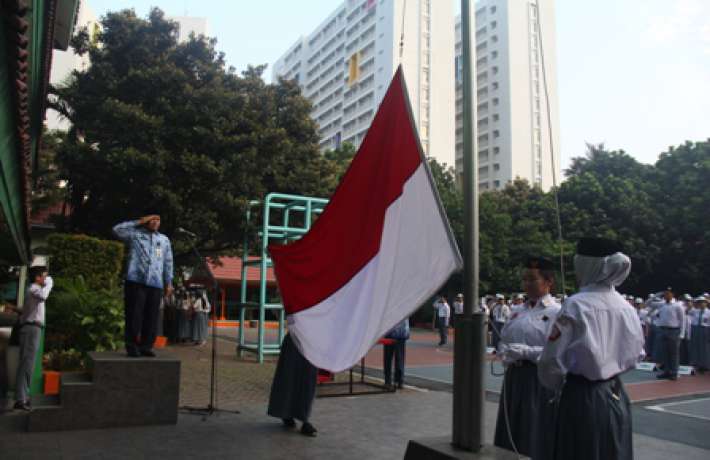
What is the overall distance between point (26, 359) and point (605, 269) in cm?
689

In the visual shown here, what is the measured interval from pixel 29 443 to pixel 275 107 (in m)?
13.4

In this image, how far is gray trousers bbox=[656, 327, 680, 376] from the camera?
13.6 meters

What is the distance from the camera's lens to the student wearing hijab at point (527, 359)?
4.93 metres

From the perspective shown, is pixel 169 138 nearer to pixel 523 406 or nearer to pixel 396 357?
pixel 396 357

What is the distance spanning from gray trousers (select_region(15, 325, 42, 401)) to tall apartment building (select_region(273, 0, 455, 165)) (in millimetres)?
67887

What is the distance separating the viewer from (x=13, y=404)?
7.81 meters

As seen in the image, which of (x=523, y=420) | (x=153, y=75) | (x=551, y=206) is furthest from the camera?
(x=551, y=206)

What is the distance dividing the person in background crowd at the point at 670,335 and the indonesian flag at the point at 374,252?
1164 cm

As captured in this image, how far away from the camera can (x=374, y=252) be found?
425 centimetres

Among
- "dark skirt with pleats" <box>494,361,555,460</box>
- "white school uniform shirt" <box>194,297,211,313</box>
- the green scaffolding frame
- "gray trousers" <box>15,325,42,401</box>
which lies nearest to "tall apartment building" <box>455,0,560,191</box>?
"white school uniform shirt" <box>194,297,211,313</box>

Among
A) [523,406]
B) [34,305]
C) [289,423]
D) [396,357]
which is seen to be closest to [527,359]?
[523,406]

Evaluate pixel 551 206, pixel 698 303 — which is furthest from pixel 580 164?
pixel 698 303

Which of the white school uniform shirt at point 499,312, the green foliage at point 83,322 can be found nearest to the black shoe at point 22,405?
the green foliage at point 83,322

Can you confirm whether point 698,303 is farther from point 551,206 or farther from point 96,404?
point 551,206
